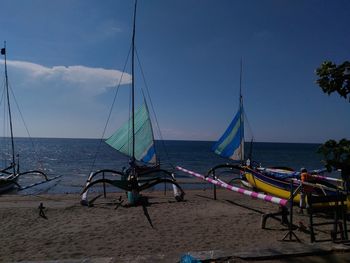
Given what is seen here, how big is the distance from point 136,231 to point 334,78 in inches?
295

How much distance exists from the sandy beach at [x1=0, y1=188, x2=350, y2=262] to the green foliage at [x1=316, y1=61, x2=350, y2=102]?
3534 millimetres

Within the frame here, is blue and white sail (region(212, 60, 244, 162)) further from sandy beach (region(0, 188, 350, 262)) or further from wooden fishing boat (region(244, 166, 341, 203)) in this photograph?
sandy beach (region(0, 188, 350, 262))

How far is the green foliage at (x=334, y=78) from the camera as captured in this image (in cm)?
352

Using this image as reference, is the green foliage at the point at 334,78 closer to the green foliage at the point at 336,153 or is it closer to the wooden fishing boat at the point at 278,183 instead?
the green foliage at the point at 336,153

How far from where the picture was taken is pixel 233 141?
92.9 feet

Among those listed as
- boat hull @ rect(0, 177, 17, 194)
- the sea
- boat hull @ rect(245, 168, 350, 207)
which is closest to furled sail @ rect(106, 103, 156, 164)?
the sea

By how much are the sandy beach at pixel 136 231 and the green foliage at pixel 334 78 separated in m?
3.53

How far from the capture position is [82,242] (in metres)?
8.68

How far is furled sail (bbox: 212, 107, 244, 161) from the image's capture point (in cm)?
2762

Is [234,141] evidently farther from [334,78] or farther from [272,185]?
[334,78]

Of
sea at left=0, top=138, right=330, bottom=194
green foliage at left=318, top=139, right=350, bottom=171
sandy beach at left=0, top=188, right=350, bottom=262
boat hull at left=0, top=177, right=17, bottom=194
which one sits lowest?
sea at left=0, top=138, right=330, bottom=194

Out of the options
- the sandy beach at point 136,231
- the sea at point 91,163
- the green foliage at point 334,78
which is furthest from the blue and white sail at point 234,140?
the green foliage at point 334,78

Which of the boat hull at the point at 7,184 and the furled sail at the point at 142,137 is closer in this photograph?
the boat hull at the point at 7,184

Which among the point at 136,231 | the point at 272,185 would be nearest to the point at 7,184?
the point at 136,231
